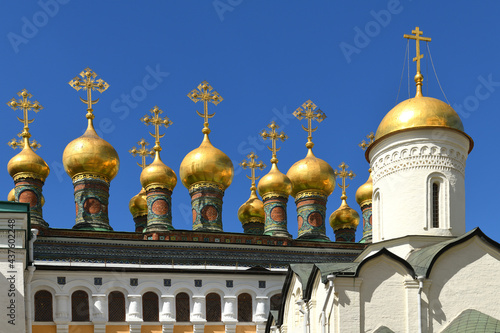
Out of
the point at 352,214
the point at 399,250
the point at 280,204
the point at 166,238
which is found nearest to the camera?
the point at 399,250

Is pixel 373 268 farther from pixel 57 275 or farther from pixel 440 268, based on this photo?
pixel 57 275

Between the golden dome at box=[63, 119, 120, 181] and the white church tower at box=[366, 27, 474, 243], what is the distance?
33.5ft

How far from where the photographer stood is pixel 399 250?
19.8m

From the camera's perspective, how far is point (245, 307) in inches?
965

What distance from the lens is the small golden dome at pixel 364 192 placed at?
3278cm

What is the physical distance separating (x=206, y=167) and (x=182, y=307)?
5.85 m

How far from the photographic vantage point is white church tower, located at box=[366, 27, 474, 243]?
66.2 feet

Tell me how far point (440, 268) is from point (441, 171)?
2.86 m

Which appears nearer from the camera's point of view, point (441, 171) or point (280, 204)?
point (441, 171)

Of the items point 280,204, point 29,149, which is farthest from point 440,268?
point 29,149

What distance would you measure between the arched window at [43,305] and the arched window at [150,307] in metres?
2.45

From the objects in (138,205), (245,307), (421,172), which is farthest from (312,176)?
(421,172)

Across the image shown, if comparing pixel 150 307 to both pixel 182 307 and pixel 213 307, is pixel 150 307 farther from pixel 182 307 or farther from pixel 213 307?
pixel 213 307

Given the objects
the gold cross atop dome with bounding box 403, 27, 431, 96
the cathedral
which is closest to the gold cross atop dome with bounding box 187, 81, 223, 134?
the cathedral
